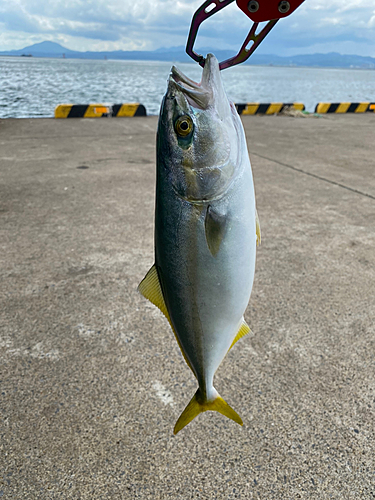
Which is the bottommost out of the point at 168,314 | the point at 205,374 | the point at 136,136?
the point at 136,136

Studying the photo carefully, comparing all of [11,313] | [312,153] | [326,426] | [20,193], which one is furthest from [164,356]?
[312,153]

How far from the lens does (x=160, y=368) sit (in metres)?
2.29

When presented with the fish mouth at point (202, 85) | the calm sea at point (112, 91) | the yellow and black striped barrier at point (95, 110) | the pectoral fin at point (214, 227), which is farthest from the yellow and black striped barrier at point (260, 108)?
the pectoral fin at point (214, 227)

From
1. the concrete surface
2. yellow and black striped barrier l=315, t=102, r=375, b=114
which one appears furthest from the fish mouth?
yellow and black striped barrier l=315, t=102, r=375, b=114

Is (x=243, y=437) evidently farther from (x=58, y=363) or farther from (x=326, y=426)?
(x=58, y=363)

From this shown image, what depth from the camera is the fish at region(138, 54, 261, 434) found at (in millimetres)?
1037

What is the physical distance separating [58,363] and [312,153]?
21.9 ft

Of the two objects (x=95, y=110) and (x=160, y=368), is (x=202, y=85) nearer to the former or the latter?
(x=160, y=368)

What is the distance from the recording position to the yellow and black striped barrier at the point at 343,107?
581 inches

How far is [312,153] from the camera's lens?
25.2 ft

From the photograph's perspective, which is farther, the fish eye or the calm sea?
the calm sea

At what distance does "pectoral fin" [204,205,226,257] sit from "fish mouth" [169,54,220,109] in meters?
0.27

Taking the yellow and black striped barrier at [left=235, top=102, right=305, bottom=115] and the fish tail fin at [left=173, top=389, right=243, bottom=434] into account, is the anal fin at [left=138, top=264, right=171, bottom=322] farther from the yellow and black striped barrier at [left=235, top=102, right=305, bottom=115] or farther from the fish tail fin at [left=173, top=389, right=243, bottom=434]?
the yellow and black striped barrier at [left=235, top=102, right=305, bottom=115]

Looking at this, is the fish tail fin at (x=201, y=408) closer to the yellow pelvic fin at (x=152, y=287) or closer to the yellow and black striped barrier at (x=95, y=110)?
the yellow pelvic fin at (x=152, y=287)
